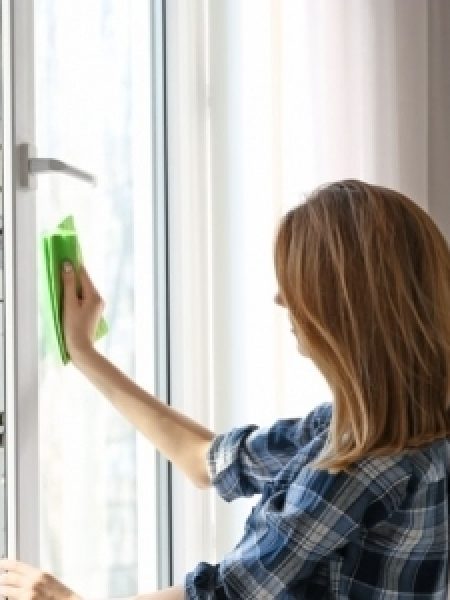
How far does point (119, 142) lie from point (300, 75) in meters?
0.29

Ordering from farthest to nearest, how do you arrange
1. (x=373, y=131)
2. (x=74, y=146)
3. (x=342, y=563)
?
(x=373, y=131) < (x=74, y=146) < (x=342, y=563)

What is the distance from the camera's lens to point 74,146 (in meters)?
1.74

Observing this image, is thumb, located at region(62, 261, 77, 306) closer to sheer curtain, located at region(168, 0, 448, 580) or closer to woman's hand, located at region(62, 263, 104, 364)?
woman's hand, located at region(62, 263, 104, 364)

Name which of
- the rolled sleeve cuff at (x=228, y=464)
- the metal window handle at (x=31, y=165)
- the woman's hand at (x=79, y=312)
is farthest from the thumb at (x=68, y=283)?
the rolled sleeve cuff at (x=228, y=464)

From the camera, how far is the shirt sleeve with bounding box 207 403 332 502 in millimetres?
1490

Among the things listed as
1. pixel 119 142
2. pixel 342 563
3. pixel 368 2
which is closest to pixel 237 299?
pixel 119 142

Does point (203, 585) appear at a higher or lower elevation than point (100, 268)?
lower

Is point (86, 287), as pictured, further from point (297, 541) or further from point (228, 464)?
point (297, 541)

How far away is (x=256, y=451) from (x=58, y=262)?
328 mm

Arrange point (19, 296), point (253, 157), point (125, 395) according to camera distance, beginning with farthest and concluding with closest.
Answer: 1. point (253, 157)
2. point (125, 395)
3. point (19, 296)

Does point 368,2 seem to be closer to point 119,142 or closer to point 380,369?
point 119,142

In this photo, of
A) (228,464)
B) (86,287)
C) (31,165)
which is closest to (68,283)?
(86,287)

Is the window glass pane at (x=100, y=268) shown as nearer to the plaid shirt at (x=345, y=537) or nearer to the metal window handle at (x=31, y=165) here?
the metal window handle at (x=31, y=165)

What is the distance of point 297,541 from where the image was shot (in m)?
1.29
